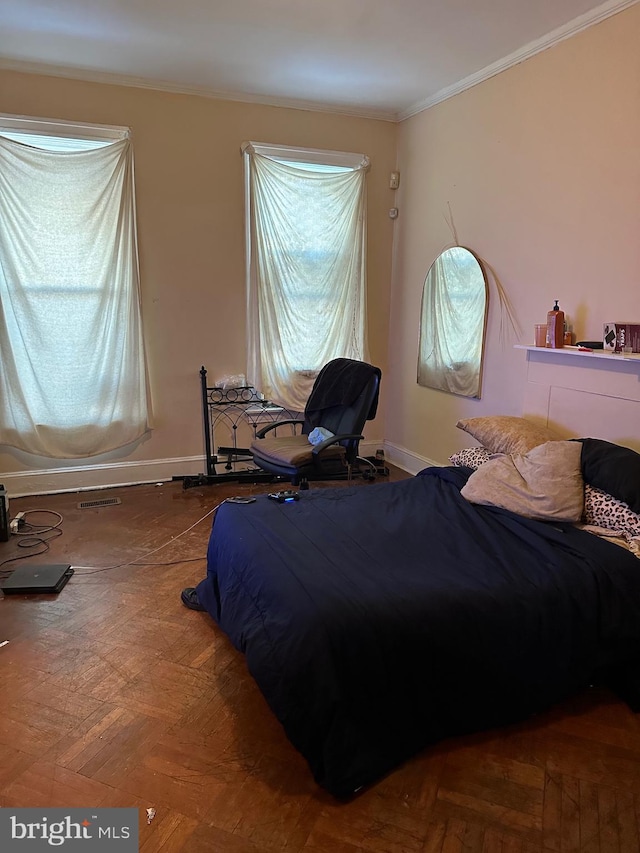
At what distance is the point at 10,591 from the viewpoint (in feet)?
9.22

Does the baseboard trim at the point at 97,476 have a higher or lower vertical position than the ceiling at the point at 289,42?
lower

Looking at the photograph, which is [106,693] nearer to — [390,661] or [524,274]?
[390,661]

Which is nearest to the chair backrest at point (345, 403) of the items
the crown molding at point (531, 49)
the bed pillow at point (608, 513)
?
the bed pillow at point (608, 513)

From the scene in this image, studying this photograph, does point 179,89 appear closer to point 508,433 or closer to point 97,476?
point 97,476

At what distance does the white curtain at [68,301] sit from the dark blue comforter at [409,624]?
2142 millimetres

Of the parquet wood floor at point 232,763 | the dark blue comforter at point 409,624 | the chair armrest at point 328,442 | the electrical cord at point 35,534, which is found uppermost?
the chair armrest at point 328,442

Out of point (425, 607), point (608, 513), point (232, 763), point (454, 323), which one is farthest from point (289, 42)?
point (232, 763)

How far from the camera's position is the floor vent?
3912 millimetres

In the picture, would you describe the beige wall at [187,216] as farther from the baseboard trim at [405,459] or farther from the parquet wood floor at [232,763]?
the parquet wood floor at [232,763]

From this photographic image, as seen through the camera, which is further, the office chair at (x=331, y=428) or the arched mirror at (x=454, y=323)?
the arched mirror at (x=454, y=323)

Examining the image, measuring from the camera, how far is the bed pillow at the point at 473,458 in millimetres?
3066

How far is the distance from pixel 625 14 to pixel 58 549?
3.93 meters

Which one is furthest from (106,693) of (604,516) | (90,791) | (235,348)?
(235,348)

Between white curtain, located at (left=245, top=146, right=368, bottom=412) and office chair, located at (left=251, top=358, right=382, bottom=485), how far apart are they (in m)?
0.49
